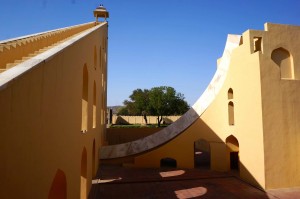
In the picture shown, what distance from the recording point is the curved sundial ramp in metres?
12.4

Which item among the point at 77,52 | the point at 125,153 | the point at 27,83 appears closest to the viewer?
the point at 27,83

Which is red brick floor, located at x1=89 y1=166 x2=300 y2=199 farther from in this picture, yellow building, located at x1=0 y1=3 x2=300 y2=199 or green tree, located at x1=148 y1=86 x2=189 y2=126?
green tree, located at x1=148 y1=86 x2=189 y2=126

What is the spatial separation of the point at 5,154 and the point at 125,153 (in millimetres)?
11016

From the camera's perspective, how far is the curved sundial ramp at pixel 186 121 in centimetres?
1244

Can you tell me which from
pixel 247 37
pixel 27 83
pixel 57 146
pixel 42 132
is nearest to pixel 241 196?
pixel 247 37

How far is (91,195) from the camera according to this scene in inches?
319

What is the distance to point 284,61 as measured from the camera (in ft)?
31.3

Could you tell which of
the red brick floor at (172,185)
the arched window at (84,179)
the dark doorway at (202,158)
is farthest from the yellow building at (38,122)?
the dark doorway at (202,158)

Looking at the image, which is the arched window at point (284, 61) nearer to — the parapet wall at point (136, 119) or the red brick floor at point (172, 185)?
the red brick floor at point (172, 185)

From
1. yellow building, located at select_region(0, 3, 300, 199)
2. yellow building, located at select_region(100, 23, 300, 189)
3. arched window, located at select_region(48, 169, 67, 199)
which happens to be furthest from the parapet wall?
arched window, located at select_region(48, 169, 67, 199)

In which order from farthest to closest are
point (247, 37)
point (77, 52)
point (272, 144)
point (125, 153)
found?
point (125, 153), point (247, 37), point (272, 144), point (77, 52)

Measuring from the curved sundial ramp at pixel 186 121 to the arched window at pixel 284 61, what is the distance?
9.58 feet

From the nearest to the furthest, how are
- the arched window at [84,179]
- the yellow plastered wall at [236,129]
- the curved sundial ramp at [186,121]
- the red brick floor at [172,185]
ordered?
the arched window at [84,179] < the red brick floor at [172,185] < the yellow plastered wall at [236,129] < the curved sundial ramp at [186,121]

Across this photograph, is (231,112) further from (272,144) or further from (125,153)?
(125,153)
